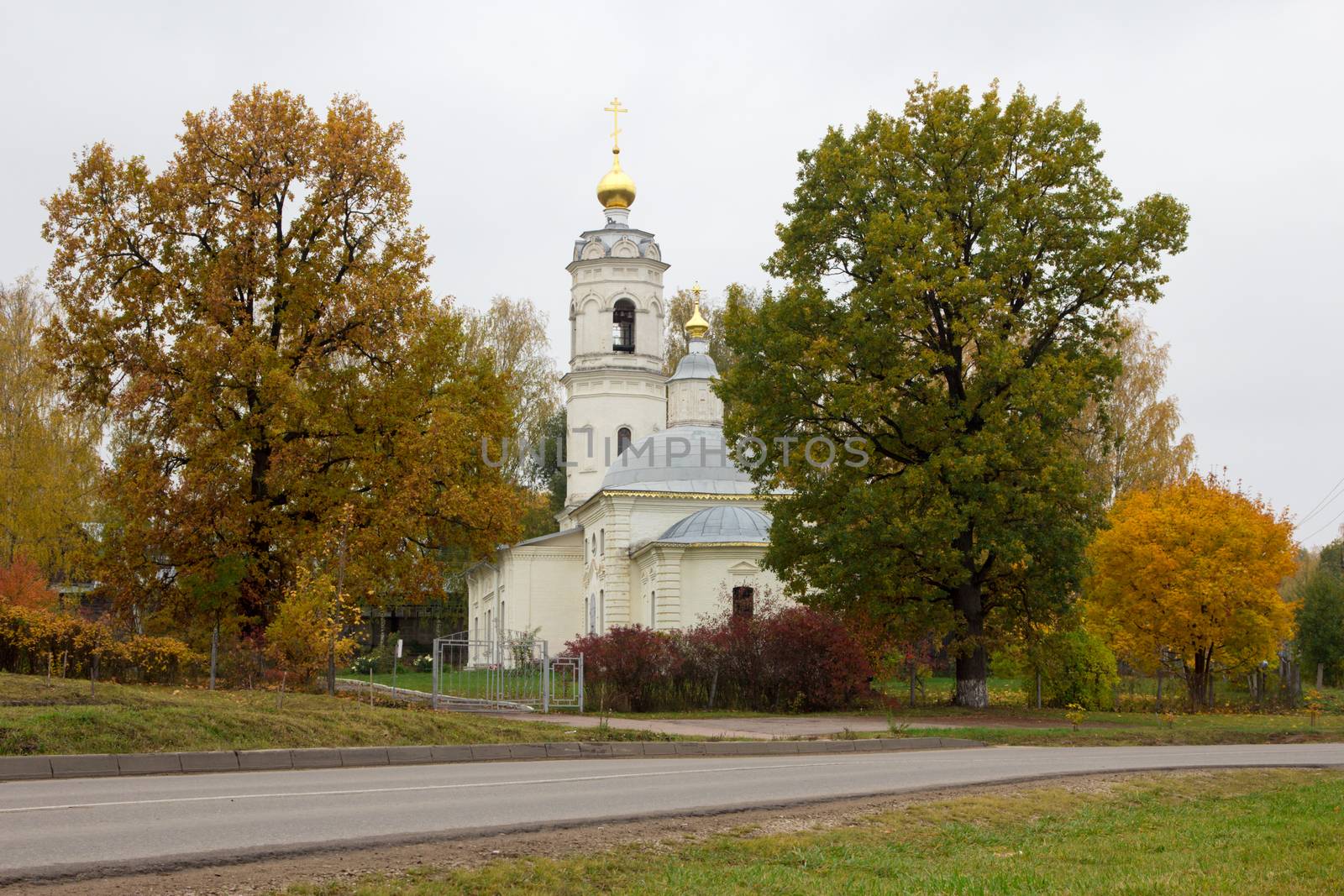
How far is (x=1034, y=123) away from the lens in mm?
25797

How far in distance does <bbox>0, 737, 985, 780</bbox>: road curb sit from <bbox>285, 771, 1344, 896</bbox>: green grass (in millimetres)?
5650

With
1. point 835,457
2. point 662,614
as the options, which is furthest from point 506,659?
point 662,614

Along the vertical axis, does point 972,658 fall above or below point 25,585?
below

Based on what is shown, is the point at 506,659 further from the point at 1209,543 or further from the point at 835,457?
the point at 1209,543

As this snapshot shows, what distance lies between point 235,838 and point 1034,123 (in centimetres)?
2156

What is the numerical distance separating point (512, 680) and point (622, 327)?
26.0 metres

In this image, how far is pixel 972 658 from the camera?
26.9 meters

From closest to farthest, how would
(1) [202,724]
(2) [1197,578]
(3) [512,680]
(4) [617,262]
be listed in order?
(1) [202,724], (3) [512,680], (2) [1197,578], (4) [617,262]

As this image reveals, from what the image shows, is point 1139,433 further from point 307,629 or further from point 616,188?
point 307,629

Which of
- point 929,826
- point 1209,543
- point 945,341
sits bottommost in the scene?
point 929,826

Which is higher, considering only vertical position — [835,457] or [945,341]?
[945,341]

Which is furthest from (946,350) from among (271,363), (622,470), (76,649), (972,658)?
(622,470)

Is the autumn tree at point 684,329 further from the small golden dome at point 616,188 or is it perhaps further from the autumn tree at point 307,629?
the autumn tree at point 307,629

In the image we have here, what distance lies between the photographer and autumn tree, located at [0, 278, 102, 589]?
36.7 metres
